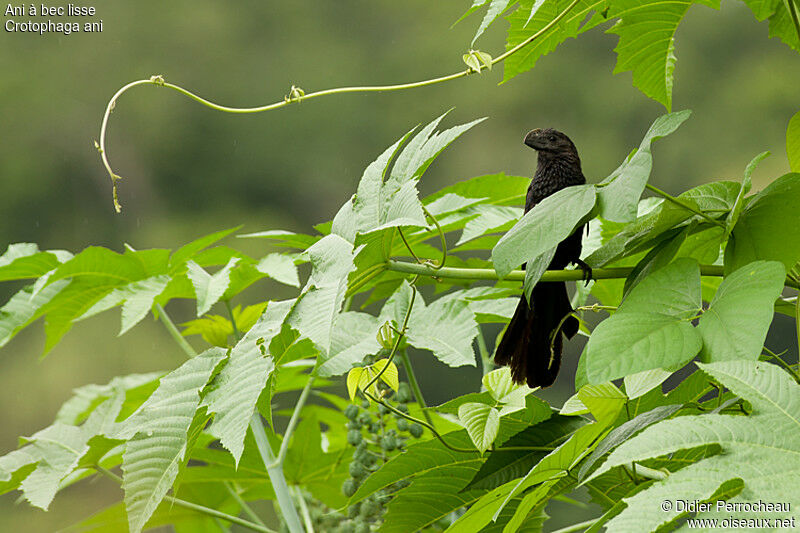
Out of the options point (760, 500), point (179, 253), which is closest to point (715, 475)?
point (760, 500)

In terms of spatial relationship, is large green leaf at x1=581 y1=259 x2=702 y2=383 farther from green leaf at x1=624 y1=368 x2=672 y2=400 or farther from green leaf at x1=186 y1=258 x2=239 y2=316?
green leaf at x1=186 y1=258 x2=239 y2=316

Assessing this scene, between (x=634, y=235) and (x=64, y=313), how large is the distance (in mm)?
424

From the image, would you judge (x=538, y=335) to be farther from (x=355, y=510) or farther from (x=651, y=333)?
(x=355, y=510)

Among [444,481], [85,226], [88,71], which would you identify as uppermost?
[88,71]

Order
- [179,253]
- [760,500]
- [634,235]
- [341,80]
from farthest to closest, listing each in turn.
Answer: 1. [341,80]
2. [179,253]
3. [634,235]
4. [760,500]

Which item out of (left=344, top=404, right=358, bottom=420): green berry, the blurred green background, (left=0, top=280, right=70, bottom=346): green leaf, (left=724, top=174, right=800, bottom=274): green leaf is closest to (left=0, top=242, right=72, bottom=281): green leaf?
(left=0, top=280, right=70, bottom=346): green leaf

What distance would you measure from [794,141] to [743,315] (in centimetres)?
15

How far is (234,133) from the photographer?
211 centimetres

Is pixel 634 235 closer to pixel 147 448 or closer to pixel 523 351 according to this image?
pixel 523 351

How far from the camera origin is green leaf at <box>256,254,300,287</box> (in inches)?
18.4

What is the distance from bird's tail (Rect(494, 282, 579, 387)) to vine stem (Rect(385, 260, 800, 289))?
0.04 m

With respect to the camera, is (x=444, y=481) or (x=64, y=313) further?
(x=64, y=313)

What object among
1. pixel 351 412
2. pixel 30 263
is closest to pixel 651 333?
pixel 351 412

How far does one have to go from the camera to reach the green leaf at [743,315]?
199 mm
